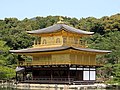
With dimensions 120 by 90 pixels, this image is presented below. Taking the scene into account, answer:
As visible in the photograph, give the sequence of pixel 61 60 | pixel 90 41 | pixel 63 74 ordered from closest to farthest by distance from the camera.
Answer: pixel 61 60, pixel 63 74, pixel 90 41

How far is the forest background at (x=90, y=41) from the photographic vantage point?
4566cm

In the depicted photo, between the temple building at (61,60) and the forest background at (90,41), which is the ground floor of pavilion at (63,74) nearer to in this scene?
the temple building at (61,60)

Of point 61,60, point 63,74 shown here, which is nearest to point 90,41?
point 63,74

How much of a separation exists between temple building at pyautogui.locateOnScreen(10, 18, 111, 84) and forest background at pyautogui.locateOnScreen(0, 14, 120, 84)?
2918mm

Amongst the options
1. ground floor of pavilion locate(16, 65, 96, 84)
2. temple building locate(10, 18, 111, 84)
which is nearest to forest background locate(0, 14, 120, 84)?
ground floor of pavilion locate(16, 65, 96, 84)

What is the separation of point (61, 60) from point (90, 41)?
27366 millimetres

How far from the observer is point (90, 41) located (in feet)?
228

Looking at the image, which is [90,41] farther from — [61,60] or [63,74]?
[61,60]

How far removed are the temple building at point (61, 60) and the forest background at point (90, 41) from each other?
2.92 metres

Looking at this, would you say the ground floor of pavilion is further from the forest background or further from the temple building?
the forest background

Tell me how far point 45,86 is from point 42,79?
13.4 ft

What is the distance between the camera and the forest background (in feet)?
150

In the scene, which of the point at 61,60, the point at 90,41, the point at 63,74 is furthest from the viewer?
the point at 90,41

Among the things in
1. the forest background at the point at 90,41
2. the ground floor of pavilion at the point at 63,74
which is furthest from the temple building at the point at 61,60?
the forest background at the point at 90,41
